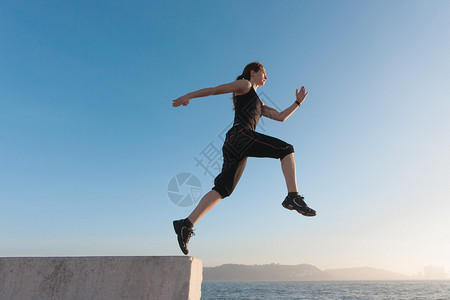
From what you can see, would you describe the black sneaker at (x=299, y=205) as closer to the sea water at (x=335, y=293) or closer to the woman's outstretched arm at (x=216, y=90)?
the woman's outstretched arm at (x=216, y=90)

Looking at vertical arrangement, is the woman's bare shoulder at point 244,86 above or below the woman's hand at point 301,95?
below

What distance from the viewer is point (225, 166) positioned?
3.89 metres

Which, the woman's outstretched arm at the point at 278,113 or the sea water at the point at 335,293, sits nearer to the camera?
the woman's outstretched arm at the point at 278,113

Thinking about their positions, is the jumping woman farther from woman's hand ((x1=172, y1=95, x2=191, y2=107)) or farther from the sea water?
the sea water

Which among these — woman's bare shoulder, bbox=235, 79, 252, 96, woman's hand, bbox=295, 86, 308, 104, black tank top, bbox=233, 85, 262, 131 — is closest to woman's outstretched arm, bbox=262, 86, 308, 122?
woman's hand, bbox=295, 86, 308, 104

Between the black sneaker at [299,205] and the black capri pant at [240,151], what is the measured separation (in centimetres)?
54

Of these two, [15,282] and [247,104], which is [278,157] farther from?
[15,282]

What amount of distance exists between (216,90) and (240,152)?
828 millimetres

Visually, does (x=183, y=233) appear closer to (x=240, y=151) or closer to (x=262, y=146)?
(x=240, y=151)

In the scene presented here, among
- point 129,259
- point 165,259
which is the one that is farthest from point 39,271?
point 165,259

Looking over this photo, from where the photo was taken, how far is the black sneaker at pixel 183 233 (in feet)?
11.7

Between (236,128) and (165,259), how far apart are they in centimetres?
182

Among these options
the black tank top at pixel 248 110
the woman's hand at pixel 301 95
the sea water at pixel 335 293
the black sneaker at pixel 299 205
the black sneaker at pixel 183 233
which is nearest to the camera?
the black sneaker at pixel 299 205

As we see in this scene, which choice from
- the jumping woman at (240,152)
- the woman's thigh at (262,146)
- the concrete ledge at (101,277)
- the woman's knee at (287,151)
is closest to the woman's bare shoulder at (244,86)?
the jumping woman at (240,152)
